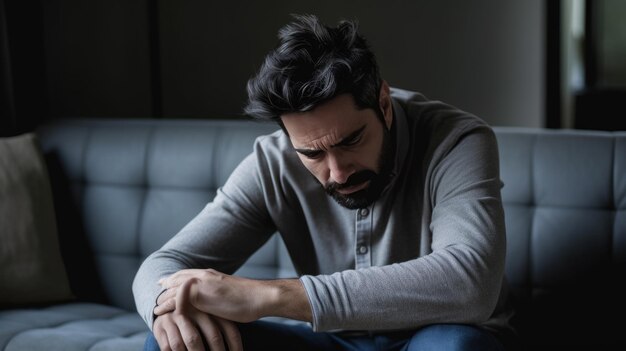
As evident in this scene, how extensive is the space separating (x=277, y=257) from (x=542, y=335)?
62 centimetres

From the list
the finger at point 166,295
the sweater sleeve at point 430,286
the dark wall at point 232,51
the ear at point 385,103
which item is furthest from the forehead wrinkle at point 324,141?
the dark wall at point 232,51

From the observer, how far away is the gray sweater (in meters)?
1.17

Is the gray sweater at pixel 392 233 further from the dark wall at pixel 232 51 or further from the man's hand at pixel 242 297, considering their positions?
the dark wall at pixel 232 51

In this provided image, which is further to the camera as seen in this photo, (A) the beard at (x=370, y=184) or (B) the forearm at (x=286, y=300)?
(A) the beard at (x=370, y=184)

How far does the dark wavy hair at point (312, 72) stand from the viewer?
1.24 m

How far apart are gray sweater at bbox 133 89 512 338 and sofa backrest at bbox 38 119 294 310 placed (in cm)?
40

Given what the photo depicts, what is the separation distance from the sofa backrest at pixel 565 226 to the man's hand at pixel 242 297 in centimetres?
66

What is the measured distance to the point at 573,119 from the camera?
427cm

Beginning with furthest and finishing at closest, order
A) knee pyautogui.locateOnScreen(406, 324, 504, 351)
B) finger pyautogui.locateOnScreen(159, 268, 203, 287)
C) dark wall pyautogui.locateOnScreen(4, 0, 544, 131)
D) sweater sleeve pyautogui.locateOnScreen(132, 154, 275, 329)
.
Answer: dark wall pyautogui.locateOnScreen(4, 0, 544, 131) < sweater sleeve pyautogui.locateOnScreen(132, 154, 275, 329) < finger pyautogui.locateOnScreen(159, 268, 203, 287) < knee pyautogui.locateOnScreen(406, 324, 504, 351)

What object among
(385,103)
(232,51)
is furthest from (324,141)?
(232,51)

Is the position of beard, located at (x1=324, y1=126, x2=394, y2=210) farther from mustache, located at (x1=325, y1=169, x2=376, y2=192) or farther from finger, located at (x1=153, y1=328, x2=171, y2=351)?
finger, located at (x1=153, y1=328, x2=171, y2=351)

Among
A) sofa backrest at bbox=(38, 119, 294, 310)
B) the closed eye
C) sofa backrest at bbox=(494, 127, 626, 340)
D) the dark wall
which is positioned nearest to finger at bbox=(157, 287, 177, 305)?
the closed eye

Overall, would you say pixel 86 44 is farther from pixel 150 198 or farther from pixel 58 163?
pixel 150 198

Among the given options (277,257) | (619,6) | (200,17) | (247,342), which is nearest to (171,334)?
(247,342)
